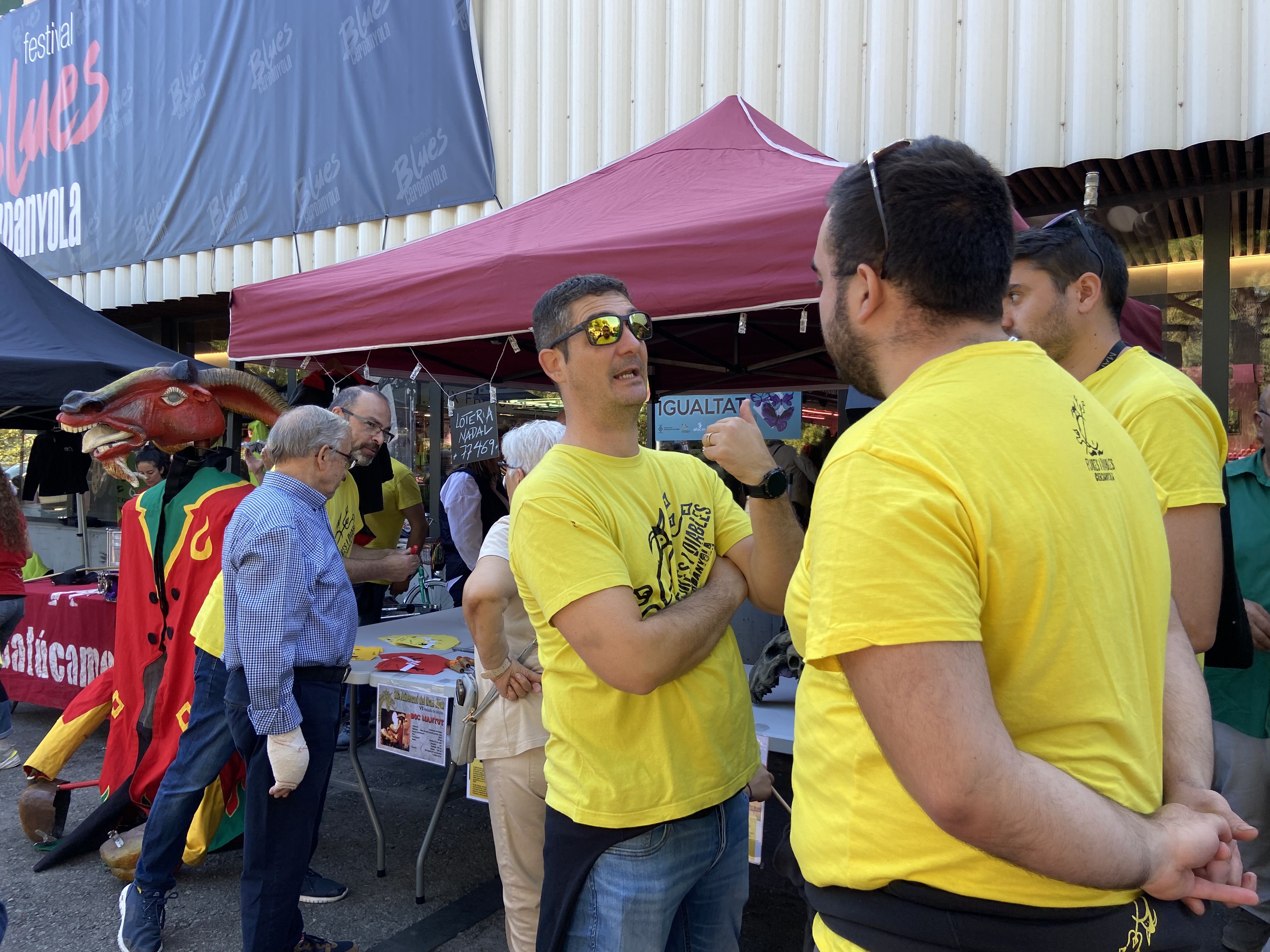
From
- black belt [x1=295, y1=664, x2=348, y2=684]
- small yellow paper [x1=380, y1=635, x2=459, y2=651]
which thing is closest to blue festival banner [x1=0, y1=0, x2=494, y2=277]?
small yellow paper [x1=380, y1=635, x2=459, y2=651]

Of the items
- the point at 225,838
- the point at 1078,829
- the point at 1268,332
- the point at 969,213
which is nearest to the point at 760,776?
the point at 1078,829

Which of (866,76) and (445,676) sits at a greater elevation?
(866,76)

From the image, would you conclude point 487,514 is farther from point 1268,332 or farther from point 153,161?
point 153,161

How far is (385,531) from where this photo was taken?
18.8 ft

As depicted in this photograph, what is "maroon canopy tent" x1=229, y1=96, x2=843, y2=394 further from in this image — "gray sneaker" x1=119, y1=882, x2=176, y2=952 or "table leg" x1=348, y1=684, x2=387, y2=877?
"gray sneaker" x1=119, y1=882, x2=176, y2=952

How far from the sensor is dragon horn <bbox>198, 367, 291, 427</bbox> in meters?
4.33

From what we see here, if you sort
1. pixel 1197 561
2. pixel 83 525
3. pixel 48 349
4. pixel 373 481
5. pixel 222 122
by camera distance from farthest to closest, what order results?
1. pixel 222 122
2. pixel 83 525
3. pixel 48 349
4. pixel 373 481
5. pixel 1197 561

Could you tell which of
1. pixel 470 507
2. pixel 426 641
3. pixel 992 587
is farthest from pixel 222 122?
pixel 992 587

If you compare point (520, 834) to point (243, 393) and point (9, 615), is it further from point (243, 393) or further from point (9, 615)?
point (9, 615)

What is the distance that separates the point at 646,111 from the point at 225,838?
18.1ft

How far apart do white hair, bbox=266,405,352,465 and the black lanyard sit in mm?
2413

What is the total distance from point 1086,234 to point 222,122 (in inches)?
369

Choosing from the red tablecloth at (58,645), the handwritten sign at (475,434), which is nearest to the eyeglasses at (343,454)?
the handwritten sign at (475,434)

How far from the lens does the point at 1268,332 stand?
504 centimetres
